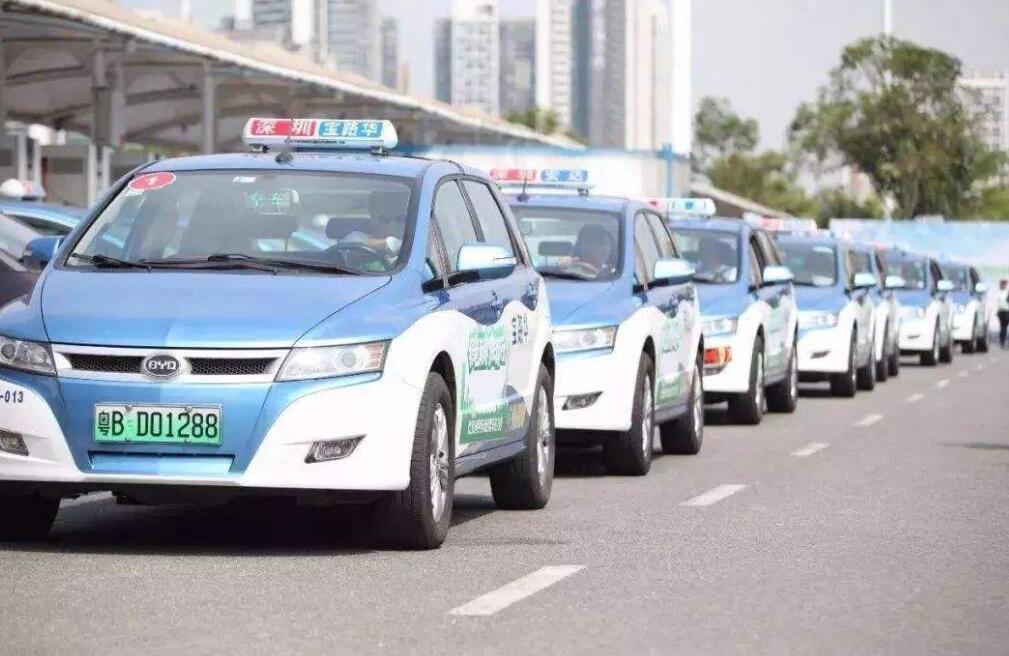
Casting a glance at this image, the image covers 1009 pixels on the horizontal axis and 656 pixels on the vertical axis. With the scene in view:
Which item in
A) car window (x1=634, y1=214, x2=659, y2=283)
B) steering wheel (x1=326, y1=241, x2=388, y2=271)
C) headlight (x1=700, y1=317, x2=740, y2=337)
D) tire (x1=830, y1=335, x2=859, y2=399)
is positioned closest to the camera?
steering wheel (x1=326, y1=241, x2=388, y2=271)

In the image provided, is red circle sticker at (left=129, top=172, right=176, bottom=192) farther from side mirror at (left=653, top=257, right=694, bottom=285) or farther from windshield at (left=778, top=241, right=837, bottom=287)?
windshield at (left=778, top=241, right=837, bottom=287)

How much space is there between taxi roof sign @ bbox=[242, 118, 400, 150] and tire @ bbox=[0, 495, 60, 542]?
8.34 feet

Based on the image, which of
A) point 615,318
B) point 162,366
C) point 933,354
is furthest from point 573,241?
point 933,354

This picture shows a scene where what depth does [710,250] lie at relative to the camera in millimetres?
21734

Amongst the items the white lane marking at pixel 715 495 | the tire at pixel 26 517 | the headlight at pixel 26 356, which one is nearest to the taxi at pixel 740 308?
the white lane marking at pixel 715 495

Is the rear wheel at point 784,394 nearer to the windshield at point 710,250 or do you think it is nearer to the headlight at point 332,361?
the windshield at point 710,250

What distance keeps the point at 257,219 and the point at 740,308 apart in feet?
34.2

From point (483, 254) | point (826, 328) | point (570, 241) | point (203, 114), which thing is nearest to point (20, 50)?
point (203, 114)

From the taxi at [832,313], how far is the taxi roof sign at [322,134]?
1507cm

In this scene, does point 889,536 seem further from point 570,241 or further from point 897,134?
point 897,134

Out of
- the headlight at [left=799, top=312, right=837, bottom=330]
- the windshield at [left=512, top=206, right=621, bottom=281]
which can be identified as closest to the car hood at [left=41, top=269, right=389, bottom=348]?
the windshield at [left=512, top=206, right=621, bottom=281]

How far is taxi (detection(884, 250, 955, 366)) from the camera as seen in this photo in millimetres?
39875

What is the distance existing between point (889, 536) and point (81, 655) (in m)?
4.87

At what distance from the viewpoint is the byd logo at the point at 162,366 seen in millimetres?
9422
